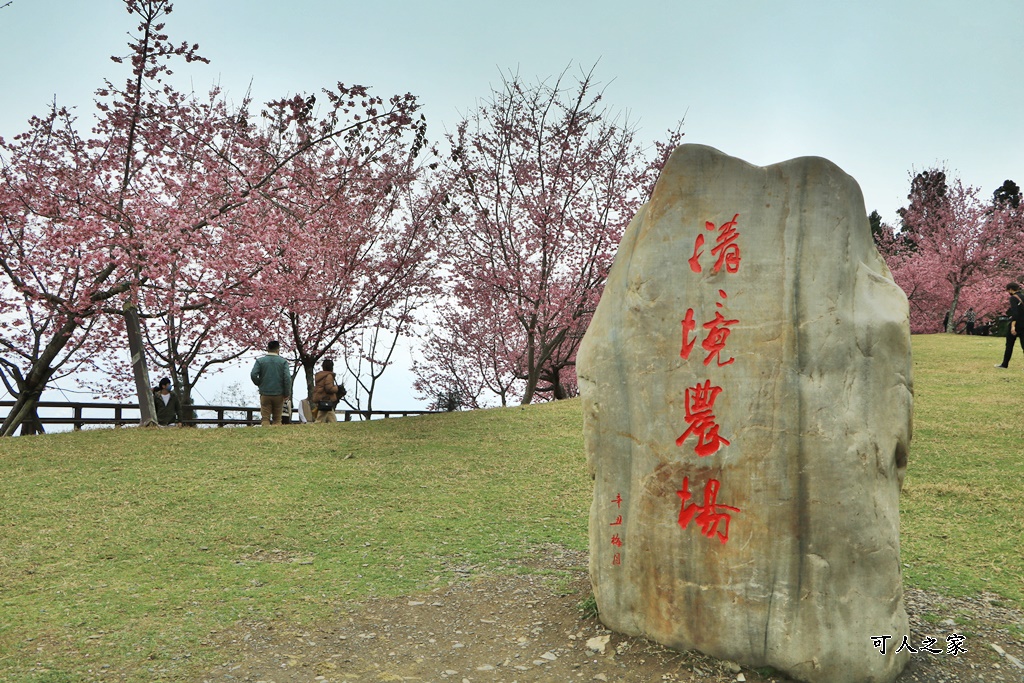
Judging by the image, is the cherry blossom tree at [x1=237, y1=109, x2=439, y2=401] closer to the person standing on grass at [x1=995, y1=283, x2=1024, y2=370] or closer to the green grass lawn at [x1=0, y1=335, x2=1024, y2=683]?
the green grass lawn at [x1=0, y1=335, x2=1024, y2=683]

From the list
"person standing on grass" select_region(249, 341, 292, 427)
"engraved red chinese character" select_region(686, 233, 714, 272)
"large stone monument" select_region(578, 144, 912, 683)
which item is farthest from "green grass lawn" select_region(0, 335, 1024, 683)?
"engraved red chinese character" select_region(686, 233, 714, 272)

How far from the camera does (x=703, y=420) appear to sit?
17.2 feet

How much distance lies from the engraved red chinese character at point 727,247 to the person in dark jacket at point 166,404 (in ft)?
45.9

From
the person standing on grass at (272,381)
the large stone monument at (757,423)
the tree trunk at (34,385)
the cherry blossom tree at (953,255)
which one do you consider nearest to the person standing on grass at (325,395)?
the person standing on grass at (272,381)

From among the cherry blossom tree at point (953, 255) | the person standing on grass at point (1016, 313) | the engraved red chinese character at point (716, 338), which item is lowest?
the engraved red chinese character at point (716, 338)

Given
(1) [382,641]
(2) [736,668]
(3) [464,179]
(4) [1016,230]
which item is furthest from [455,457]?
(4) [1016,230]

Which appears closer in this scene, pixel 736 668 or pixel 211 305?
pixel 736 668

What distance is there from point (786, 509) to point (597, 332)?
5.64ft

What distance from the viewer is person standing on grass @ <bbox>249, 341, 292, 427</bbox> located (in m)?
14.1

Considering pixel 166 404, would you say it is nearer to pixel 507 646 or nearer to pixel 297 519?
pixel 297 519

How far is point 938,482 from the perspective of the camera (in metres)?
10.4

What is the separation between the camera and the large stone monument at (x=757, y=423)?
4988mm

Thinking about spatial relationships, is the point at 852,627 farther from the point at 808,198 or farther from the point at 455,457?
the point at 455,457

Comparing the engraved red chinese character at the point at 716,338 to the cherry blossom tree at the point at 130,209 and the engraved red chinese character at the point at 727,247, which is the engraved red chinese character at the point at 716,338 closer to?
the engraved red chinese character at the point at 727,247
